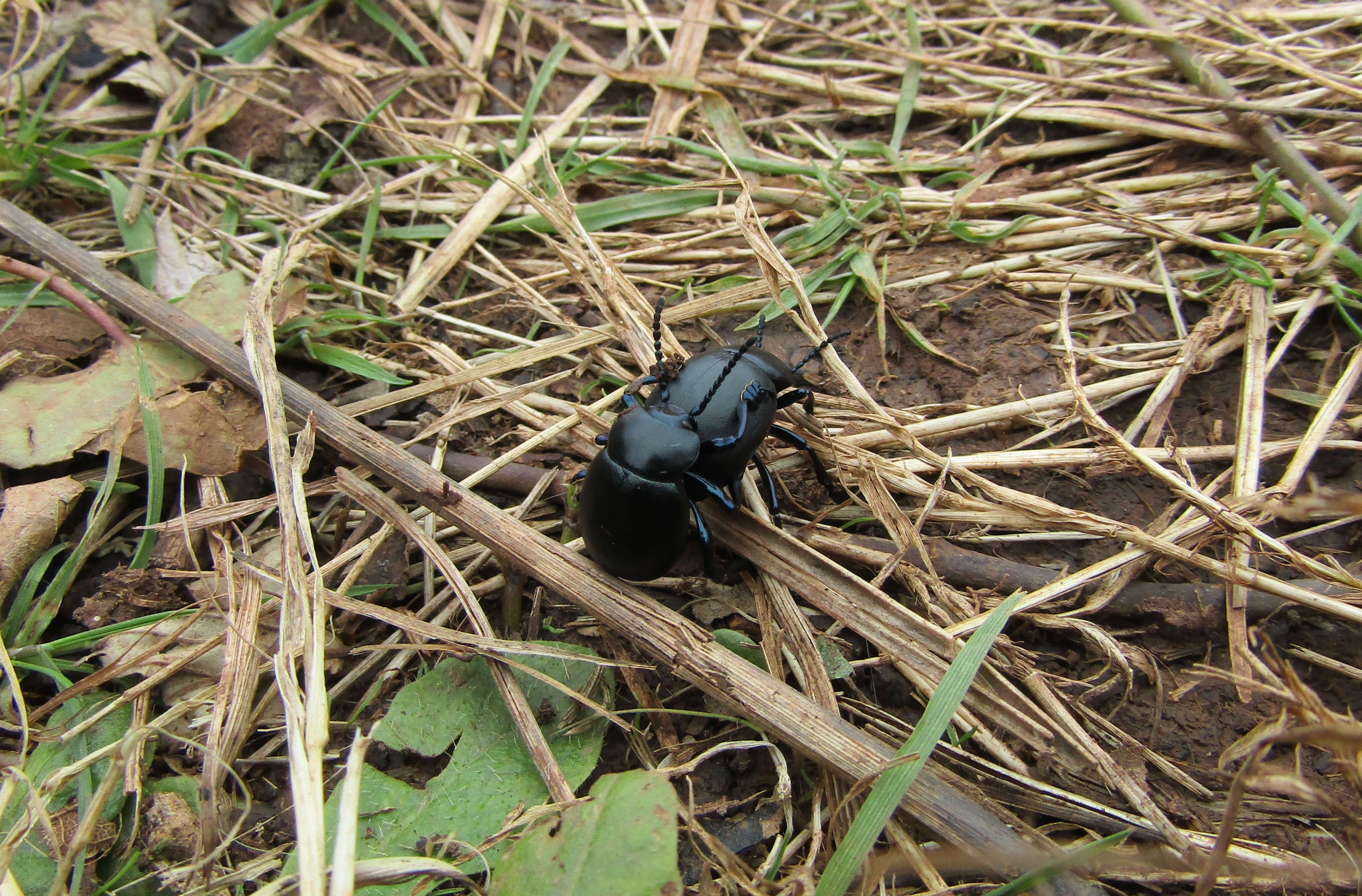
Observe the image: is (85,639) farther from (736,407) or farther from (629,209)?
(629,209)

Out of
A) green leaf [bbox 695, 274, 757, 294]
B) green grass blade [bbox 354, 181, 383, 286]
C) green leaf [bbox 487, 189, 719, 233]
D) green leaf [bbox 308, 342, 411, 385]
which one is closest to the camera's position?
green leaf [bbox 308, 342, 411, 385]

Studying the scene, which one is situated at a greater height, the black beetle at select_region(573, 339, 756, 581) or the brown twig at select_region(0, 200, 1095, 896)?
the black beetle at select_region(573, 339, 756, 581)

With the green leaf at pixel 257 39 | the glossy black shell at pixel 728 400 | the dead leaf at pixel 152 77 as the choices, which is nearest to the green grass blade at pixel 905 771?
the glossy black shell at pixel 728 400

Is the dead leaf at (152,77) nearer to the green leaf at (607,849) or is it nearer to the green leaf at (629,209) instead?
the green leaf at (629,209)

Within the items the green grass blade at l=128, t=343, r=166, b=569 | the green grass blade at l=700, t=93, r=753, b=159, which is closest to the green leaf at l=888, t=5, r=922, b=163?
the green grass blade at l=700, t=93, r=753, b=159

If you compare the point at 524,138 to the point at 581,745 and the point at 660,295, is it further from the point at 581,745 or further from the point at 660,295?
the point at 581,745

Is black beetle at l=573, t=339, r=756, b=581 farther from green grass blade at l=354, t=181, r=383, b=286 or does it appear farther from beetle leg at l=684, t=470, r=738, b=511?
green grass blade at l=354, t=181, r=383, b=286
